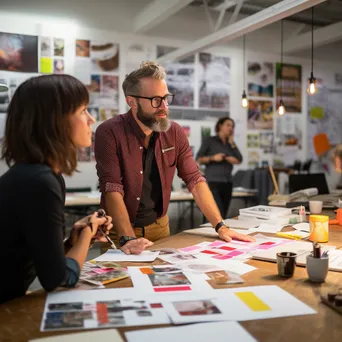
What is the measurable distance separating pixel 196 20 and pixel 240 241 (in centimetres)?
586

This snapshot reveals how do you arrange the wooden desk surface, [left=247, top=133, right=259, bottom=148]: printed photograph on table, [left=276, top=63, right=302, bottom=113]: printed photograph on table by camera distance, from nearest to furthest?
the wooden desk surface → [left=247, top=133, right=259, bottom=148]: printed photograph on table → [left=276, top=63, right=302, bottom=113]: printed photograph on table

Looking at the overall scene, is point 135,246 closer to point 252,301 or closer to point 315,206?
point 252,301

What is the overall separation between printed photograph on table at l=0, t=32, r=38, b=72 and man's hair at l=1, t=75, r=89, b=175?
5.28 m

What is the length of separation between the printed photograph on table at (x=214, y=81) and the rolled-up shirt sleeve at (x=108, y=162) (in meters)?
5.33

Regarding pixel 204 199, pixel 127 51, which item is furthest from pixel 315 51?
pixel 204 199

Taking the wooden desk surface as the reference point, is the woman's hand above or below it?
above

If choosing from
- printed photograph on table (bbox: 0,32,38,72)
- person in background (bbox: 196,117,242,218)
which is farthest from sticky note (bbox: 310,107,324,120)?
printed photograph on table (bbox: 0,32,38,72)

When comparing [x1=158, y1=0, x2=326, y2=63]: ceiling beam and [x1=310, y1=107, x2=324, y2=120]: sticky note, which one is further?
[x1=310, y1=107, x2=324, y2=120]: sticky note

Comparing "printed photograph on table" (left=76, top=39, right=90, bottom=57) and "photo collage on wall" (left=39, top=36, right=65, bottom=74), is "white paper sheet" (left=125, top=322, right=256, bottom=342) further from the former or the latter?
"printed photograph on table" (left=76, top=39, right=90, bottom=57)

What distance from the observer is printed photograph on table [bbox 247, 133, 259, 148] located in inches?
318

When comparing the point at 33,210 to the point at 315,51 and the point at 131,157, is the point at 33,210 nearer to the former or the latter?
the point at 131,157

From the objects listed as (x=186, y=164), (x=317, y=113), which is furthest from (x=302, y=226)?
(x=317, y=113)

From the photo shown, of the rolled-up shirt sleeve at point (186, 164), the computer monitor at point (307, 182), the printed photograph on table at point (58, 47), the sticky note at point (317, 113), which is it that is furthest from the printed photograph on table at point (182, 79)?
the rolled-up shirt sleeve at point (186, 164)

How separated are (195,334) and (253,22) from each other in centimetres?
433
